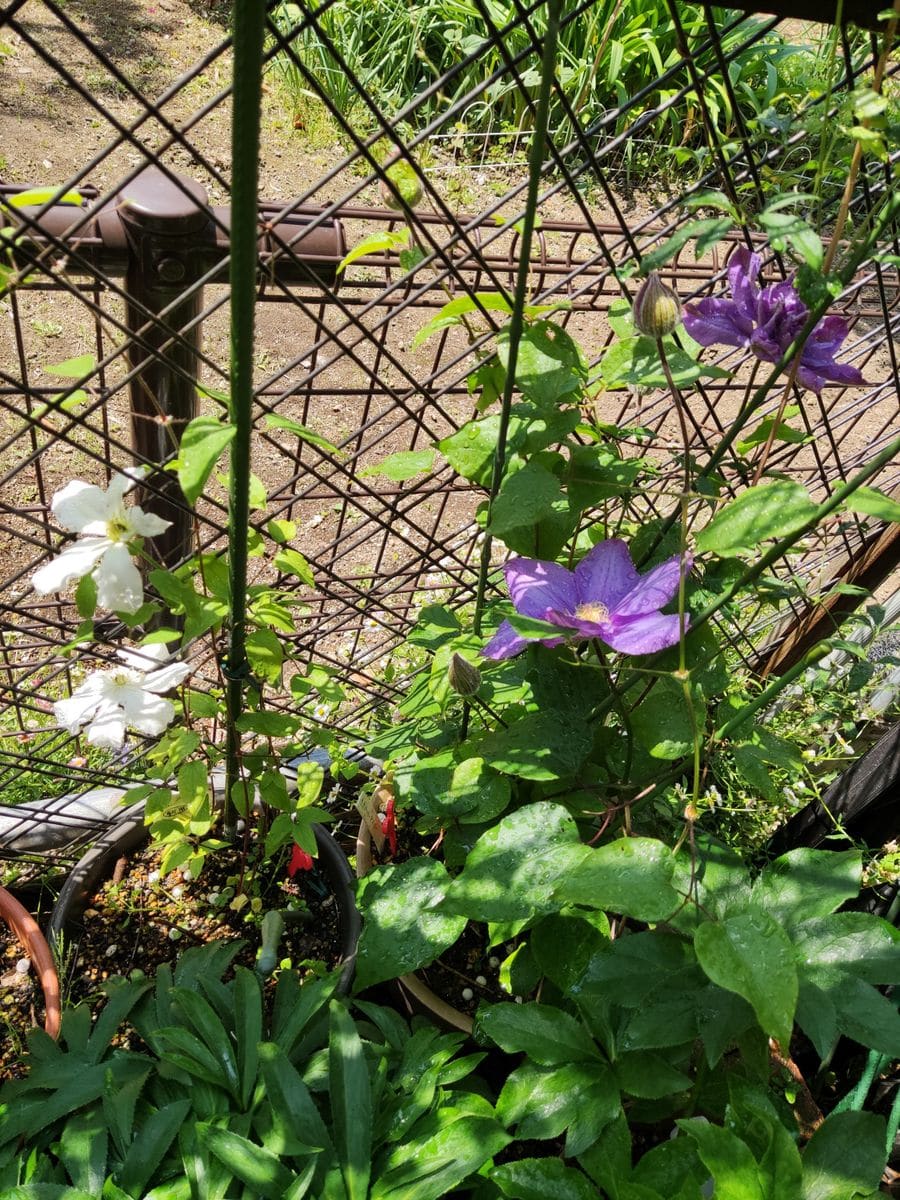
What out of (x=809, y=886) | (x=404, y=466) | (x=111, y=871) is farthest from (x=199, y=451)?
(x=111, y=871)

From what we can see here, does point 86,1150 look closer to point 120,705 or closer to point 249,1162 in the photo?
point 249,1162

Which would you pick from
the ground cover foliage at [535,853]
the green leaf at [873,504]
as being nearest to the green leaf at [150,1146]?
the ground cover foliage at [535,853]

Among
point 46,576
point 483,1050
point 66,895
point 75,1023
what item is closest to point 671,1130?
point 483,1050

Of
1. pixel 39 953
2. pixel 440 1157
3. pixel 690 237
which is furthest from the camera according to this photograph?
pixel 39 953

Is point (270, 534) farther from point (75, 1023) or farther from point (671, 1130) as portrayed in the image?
point (671, 1130)

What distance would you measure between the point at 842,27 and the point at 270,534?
28.7 inches

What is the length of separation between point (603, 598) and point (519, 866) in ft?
0.94

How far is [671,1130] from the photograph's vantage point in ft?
4.05

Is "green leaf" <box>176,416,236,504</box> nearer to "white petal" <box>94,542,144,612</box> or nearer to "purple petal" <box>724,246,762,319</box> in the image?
"white petal" <box>94,542,144,612</box>

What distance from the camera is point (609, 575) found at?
996 mm

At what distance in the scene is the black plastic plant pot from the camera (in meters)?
1.32

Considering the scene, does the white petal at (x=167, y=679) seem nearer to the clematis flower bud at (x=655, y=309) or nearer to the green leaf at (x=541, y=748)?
the green leaf at (x=541, y=748)

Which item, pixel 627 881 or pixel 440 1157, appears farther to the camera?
pixel 440 1157

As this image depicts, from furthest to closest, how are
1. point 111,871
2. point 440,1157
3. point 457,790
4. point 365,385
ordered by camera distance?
point 365,385 < point 111,871 < point 457,790 < point 440,1157
